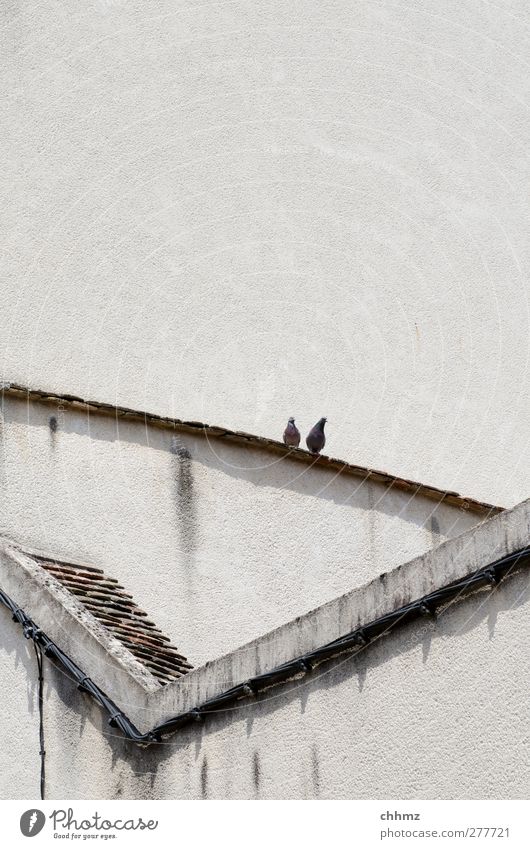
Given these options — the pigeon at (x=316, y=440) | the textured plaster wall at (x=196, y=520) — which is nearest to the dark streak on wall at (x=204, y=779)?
the textured plaster wall at (x=196, y=520)

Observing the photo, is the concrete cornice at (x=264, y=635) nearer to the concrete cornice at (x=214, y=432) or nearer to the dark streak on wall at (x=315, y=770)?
the dark streak on wall at (x=315, y=770)

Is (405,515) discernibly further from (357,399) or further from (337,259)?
(337,259)

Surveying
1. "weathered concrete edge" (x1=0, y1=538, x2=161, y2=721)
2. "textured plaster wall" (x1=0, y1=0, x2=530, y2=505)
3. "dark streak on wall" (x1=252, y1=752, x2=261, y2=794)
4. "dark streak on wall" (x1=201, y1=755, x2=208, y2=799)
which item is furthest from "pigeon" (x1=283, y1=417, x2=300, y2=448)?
"dark streak on wall" (x1=252, y1=752, x2=261, y2=794)

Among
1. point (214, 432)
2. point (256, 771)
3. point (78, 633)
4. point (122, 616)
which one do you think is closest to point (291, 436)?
point (214, 432)

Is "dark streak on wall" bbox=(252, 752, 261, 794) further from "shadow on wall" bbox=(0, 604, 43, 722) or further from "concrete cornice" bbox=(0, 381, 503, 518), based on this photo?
"concrete cornice" bbox=(0, 381, 503, 518)

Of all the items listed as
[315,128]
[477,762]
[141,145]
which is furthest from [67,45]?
[477,762]

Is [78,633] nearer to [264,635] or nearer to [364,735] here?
[264,635]
